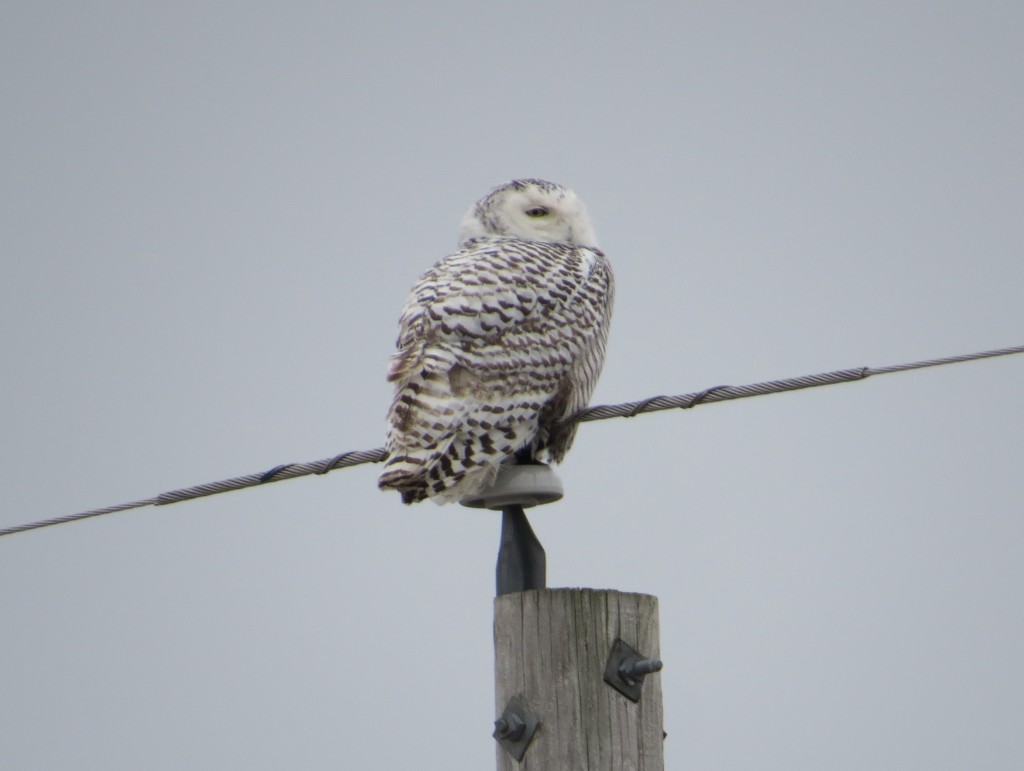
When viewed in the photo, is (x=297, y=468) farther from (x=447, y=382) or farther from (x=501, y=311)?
(x=501, y=311)

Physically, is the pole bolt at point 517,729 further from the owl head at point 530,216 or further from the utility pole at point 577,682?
the owl head at point 530,216

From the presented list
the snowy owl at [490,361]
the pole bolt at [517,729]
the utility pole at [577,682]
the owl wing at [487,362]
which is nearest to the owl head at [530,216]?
the snowy owl at [490,361]

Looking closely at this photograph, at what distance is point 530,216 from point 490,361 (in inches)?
75.6

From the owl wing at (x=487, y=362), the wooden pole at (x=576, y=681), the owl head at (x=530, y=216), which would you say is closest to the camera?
the wooden pole at (x=576, y=681)

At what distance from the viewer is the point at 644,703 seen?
15.5 feet

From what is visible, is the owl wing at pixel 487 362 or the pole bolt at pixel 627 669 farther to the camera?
the owl wing at pixel 487 362

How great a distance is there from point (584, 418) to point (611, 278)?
6.26ft

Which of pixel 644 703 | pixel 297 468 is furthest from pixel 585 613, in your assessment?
pixel 297 468

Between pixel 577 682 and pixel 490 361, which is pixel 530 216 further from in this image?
pixel 577 682

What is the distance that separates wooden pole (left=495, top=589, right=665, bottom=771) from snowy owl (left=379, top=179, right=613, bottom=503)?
1556mm

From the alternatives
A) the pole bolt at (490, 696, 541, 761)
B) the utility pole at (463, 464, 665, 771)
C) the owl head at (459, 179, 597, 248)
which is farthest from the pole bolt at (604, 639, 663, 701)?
the owl head at (459, 179, 597, 248)

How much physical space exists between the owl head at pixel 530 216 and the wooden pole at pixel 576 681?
157 inches

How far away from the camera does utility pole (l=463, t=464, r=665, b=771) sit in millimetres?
4637

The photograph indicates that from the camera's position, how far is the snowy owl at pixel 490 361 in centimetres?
643
